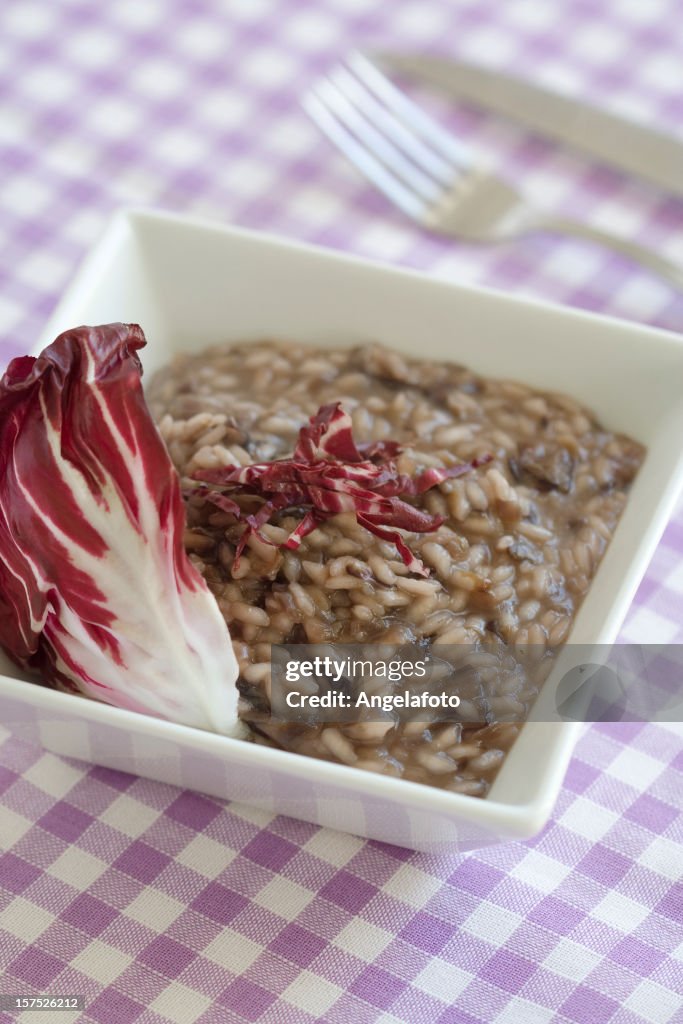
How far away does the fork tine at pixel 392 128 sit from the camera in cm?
514

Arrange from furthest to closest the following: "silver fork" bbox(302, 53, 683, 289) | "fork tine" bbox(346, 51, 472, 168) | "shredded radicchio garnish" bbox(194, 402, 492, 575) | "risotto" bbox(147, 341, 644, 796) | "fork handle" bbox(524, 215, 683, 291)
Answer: "fork tine" bbox(346, 51, 472, 168) → "silver fork" bbox(302, 53, 683, 289) → "fork handle" bbox(524, 215, 683, 291) → "shredded radicchio garnish" bbox(194, 402, 492, 575) → "risotto" bbox(147, 341, 644, 796)

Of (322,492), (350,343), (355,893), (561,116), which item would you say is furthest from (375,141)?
(355,893)

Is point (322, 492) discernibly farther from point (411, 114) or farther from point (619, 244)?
point (411, 114)

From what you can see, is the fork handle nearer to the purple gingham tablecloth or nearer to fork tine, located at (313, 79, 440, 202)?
the purple gingham tablecloth

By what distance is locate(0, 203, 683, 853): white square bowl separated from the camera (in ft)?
9.57

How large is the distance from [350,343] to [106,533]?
1.41 metres

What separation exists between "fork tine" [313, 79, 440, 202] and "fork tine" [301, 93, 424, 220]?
20 mm

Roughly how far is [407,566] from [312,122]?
9.16 feet

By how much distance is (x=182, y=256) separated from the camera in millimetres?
4176

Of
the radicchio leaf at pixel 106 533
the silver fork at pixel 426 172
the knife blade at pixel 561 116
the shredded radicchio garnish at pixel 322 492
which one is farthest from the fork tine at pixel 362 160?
the radicchio leaf at pixel 106 533

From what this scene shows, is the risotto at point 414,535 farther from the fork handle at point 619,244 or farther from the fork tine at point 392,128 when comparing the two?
the fork tine at point 392,128

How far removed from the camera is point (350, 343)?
4176 mm

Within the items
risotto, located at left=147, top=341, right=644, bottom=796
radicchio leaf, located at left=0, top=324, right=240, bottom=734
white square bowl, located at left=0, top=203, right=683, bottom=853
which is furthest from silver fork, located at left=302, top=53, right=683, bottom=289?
radicchio leaf, located at left=0, top=324, right=240, bottom=734

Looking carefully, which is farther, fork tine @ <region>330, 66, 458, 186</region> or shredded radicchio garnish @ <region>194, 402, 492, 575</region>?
fork tine @ <region>330, 66, 458, 186</region>
